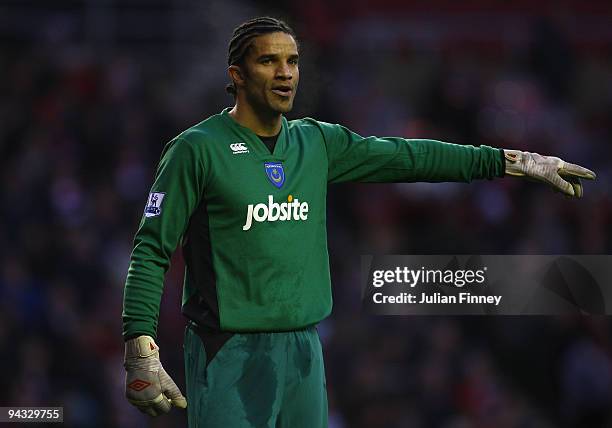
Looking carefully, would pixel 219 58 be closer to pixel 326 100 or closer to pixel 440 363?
pixel 326 100

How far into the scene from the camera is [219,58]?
13.3 m

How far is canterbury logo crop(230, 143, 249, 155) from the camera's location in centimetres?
459

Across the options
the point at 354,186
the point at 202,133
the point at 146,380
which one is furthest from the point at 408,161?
the point at 354,186

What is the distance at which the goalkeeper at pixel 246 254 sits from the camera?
4.48 meters

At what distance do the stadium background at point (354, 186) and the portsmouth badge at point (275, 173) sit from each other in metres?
2.96

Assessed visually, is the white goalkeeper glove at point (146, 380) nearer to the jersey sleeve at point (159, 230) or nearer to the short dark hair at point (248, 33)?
the jersey sleeve at point (159, 230)

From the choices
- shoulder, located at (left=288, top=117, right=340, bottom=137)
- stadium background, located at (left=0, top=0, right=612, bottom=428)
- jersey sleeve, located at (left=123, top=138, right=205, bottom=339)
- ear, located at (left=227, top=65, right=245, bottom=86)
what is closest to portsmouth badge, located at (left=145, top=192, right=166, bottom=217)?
jersey sleeve, located at (left=123, top=138, right=205, bottom=339)

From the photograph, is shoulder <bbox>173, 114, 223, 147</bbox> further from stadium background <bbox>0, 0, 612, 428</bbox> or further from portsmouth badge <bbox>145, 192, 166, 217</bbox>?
stadium background <bbox>0, 0, 612, 428</bbox>

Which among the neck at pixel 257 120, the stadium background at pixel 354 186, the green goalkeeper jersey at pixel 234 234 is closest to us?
the green goalkeeper jersey at pixel 234 234

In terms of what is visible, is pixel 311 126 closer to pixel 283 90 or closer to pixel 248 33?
pixel 283 90

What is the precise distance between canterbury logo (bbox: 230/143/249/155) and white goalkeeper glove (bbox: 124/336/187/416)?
0.74m

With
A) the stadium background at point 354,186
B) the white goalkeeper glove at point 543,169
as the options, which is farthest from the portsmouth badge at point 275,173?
the stadium background at point 354,186

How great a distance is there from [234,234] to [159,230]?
0.27m

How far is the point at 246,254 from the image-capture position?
455cm
